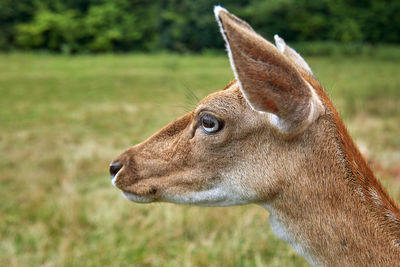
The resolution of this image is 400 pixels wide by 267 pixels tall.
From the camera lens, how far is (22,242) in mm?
4641

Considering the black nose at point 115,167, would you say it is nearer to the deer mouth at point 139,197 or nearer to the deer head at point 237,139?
the deer head at point 237,139

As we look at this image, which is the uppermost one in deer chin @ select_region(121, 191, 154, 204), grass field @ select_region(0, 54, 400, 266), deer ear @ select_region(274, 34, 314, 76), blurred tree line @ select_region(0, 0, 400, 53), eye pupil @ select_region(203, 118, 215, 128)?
deer ear @ select_region(274, 34, 314, 76)

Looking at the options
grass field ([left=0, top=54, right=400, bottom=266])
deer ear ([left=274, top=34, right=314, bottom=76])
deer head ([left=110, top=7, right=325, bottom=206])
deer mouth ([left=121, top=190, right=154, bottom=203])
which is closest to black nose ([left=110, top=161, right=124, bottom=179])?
deer head ([left=110, top=7, right=325, bottom=206])

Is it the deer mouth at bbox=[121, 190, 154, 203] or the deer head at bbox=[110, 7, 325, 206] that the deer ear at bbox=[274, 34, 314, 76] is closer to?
the deer head at bbox=[110, 7, 325, 206]

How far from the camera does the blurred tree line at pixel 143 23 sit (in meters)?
26.1

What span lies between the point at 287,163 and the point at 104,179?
5.24 m

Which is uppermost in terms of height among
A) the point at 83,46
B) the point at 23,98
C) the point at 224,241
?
the point at 224,241

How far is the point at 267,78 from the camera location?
186cm

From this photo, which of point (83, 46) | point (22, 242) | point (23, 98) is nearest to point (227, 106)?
point (22, 242)

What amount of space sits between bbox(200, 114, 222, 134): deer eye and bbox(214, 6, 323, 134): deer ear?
336 mm

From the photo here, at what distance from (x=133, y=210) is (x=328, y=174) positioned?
3.59 metres

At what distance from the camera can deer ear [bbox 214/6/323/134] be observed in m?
1.79

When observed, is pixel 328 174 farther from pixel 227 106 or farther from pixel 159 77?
pixel 159 77

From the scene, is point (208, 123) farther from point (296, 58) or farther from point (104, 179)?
point (104, 179)
